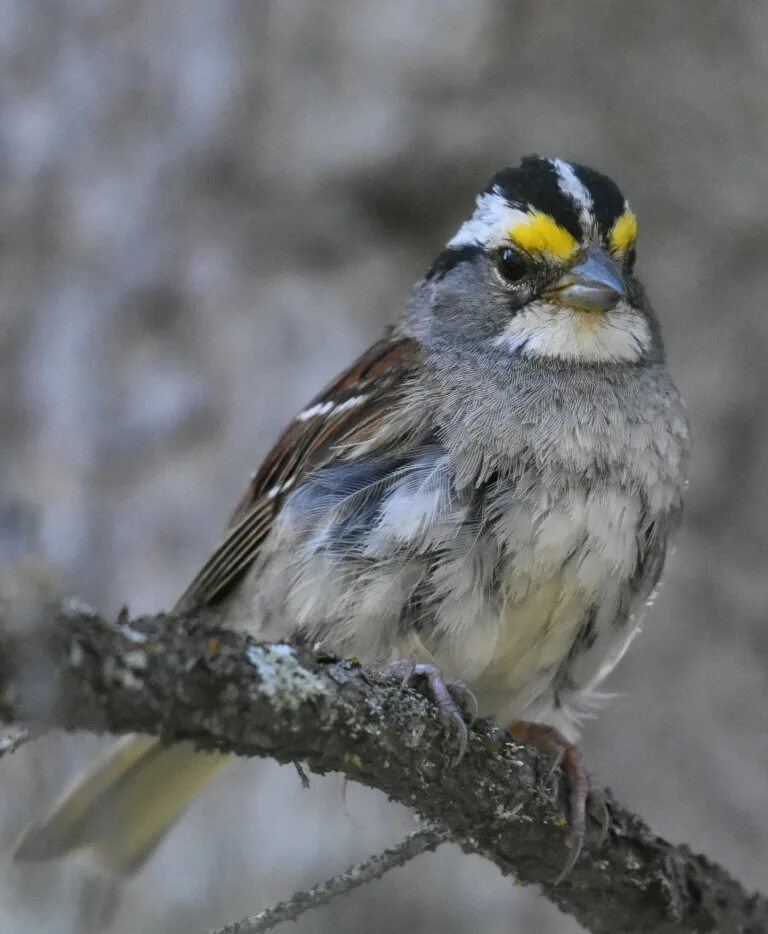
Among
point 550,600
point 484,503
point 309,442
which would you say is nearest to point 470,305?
point 309,442

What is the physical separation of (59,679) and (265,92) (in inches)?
117

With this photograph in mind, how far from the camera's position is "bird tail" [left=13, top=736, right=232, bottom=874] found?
109 inches

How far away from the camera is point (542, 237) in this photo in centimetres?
282

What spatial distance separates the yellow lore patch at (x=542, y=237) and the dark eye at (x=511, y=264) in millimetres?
24

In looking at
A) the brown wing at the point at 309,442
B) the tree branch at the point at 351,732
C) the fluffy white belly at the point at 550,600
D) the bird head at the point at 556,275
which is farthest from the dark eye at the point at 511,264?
the tree branch at the point at 351,732

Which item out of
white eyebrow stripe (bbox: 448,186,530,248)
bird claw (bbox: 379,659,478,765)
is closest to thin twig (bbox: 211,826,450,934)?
bird claw (bbox: 379,659,478,765)

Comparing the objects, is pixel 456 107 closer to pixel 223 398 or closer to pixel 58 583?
pixel 223 398

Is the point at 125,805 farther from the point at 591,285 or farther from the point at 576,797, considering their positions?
the point at 591,285

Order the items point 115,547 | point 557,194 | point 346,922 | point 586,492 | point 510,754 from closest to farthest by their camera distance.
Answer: point 510,754
point 586,492
point 557,194
point 346,922
point 115,547

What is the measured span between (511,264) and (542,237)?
0.32ft

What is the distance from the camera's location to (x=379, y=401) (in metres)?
2.85

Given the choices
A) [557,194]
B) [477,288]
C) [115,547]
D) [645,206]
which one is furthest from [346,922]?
[645,206]

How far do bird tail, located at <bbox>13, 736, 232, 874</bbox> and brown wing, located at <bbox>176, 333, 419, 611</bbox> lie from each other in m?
0.37

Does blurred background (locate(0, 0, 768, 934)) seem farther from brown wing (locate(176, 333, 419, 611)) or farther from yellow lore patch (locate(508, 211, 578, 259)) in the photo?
yellow lore patch (locate(508, 211, 578, 259))
